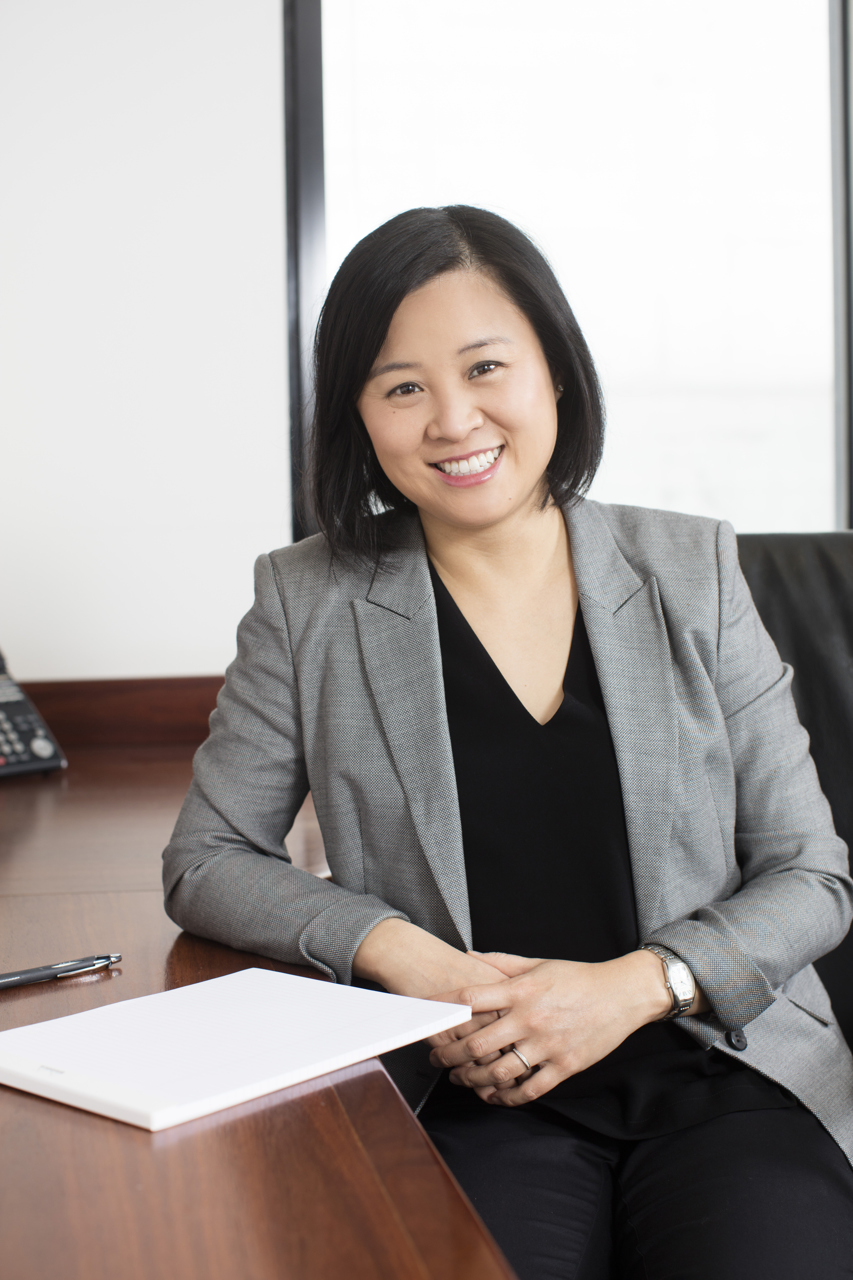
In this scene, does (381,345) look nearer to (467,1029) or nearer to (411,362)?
(411,362)

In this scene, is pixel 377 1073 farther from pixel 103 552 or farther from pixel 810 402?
pixel 810 402

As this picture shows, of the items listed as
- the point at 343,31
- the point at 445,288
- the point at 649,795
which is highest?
the point at 343,31

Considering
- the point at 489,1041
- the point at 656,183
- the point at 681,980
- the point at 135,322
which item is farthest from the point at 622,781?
the point at 656,183

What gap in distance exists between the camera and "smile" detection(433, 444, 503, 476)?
1.18 metres

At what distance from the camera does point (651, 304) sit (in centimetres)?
237

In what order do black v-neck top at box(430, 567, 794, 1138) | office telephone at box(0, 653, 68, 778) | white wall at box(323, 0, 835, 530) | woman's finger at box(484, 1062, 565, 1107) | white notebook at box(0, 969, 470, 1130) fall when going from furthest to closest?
white wall at box(323, 0, 835, 530)
office telephone at box(0, 653, 68, 778)
black v-neck top at box(430, 567, 794, 1138)
woman's finger at box(484, 1062, 565, 1107)
white notebook at box(0, 969, 470, 1130)

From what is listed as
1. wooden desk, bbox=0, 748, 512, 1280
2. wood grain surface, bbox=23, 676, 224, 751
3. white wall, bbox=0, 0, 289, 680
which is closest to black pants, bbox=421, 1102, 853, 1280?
wooden desk, bbox=0, 748, 512, 1280

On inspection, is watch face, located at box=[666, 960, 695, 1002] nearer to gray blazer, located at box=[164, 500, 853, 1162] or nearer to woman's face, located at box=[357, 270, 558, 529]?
gray blazer, located at box=[164, 500, 853, 1162]

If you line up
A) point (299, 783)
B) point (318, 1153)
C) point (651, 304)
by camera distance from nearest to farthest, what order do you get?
point (318, 1153), point (299, 783), point (651, 304)

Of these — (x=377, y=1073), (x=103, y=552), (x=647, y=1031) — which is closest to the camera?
(x=377, y=1073)

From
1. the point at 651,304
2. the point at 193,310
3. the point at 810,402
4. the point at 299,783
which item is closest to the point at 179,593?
the point at 193,310

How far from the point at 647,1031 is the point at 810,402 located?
1807mm

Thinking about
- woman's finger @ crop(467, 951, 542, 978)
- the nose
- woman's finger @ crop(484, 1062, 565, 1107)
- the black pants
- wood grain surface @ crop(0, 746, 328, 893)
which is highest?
the nose

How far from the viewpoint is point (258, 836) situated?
1.13 m
